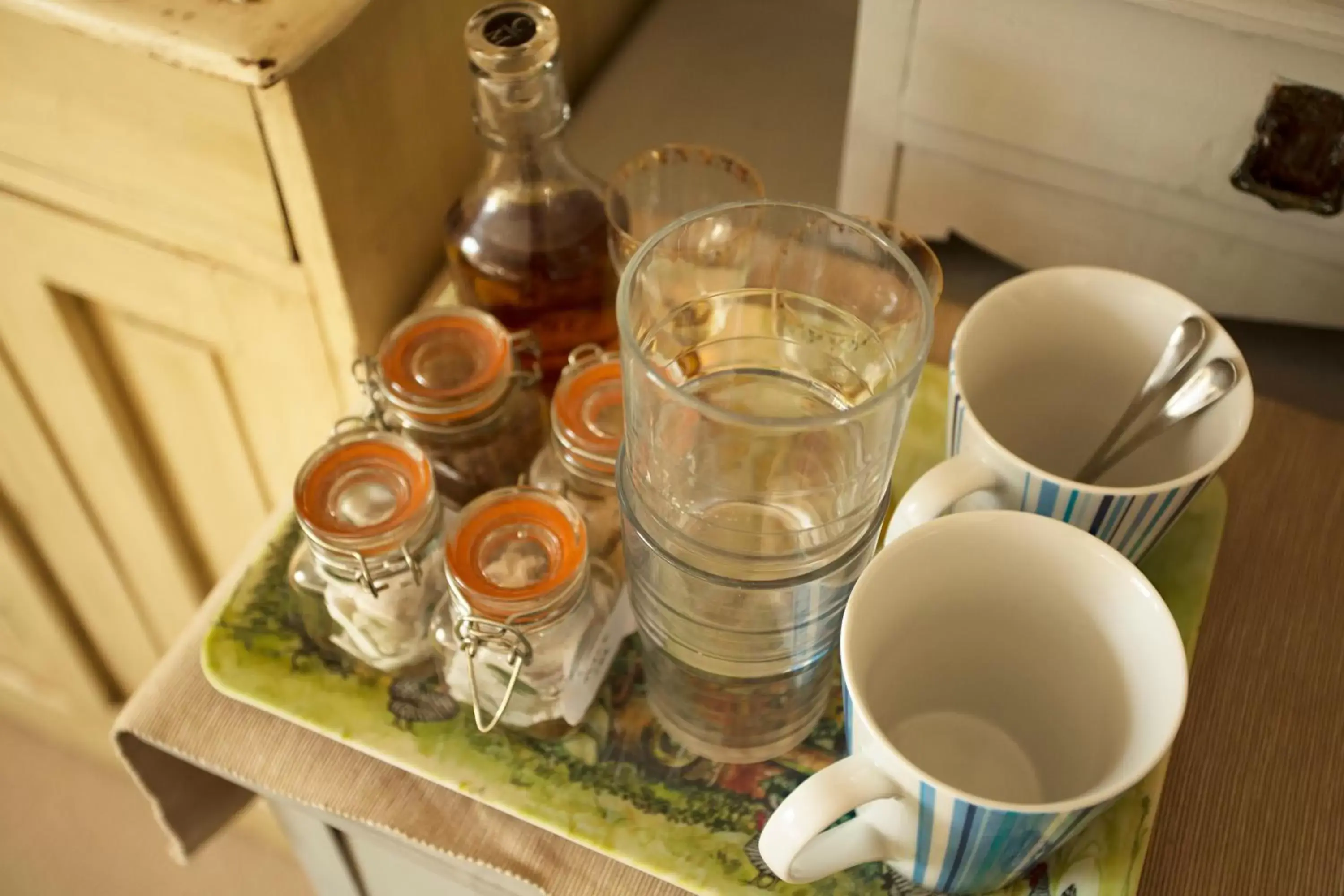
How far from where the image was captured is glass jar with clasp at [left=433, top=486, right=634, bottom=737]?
1.41 ft

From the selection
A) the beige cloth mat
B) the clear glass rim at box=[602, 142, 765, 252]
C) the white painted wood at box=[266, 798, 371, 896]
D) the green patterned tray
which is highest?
the clear glass rim at box=[602, 142, 765, 252]

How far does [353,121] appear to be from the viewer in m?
0.54

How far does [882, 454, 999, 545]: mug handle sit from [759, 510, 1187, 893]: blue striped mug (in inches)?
0.5

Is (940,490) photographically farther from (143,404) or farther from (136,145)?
(143,404)

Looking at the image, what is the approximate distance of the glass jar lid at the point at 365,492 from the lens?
45cm

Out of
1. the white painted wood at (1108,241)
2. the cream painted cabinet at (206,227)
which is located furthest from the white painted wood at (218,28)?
the white painted wood at (1108,241)

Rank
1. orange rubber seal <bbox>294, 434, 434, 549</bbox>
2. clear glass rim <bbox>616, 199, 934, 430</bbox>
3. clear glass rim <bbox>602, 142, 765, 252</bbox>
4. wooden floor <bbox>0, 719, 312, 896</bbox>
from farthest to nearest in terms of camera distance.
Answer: wooden floor <bbox>0, 719, 312, 896</bbox> → clear glass rim <bbox>602, 142, 765, 252</bbox> → orange rubber seal <bbox>294, 434, 434, 549</bbox> → clear glass rim <bbox>616, 199, 934, 430</bbox>

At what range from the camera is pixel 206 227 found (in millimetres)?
581

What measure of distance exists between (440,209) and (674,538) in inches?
11.9

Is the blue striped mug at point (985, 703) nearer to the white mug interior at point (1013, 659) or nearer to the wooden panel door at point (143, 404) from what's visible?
the white mug interior at point (1013, 659)

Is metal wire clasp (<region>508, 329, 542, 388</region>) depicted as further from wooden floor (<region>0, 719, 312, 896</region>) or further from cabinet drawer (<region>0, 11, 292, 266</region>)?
wooden floor (<region>0, 719, 312, 896</region>)

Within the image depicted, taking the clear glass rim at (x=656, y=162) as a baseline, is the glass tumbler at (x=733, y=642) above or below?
below

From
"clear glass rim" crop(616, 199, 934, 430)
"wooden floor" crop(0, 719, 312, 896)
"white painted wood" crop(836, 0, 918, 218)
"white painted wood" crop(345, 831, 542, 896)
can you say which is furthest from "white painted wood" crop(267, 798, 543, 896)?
"wooden floor" crop(0, 719, 312, 896)

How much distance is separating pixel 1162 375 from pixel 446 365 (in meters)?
0.31
